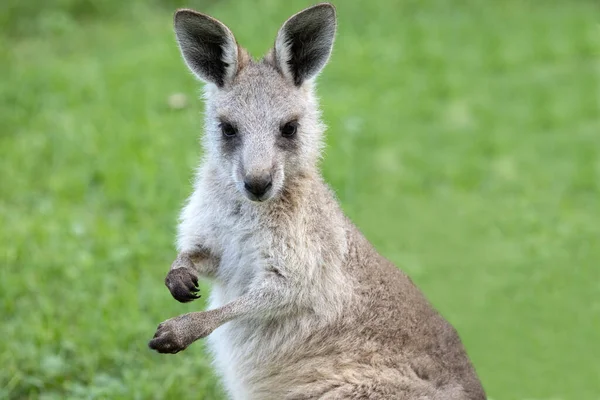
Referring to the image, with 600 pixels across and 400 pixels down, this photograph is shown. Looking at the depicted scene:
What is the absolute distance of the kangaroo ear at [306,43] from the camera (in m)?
4.65

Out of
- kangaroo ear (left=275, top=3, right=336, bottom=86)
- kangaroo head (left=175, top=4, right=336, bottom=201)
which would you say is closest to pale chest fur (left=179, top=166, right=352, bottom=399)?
kangaroo head (left=175, top=4, right=336, bottom=201)

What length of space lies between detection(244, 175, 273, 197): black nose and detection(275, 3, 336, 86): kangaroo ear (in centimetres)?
63

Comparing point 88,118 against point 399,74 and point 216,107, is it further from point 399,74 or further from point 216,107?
point 216,107

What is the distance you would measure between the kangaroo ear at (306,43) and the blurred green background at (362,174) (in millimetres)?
817

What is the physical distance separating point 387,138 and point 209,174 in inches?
201

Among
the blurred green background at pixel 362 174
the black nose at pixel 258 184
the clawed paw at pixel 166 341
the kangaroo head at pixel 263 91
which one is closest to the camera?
the clawed paw at pixel 166 341

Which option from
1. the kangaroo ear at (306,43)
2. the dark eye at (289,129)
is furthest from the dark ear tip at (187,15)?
the dark eye at (289,129)

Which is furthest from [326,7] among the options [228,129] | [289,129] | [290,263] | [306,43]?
[290,263]

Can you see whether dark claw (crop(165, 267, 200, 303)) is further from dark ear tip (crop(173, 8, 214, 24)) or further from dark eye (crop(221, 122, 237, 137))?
dark ear tip (crop(173, 8, 214, 24))

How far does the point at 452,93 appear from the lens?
10.8 metres

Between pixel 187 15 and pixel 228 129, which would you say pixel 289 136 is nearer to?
pixel 228 129

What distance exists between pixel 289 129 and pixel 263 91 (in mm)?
209

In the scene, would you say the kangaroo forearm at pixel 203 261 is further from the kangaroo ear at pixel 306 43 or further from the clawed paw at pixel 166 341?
the kangaroo ear at pixel 306 43

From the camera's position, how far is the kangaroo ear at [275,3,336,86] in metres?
4.65
